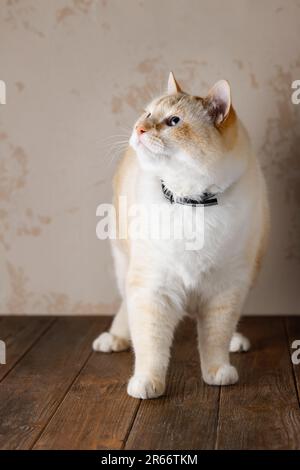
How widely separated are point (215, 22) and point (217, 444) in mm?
1450

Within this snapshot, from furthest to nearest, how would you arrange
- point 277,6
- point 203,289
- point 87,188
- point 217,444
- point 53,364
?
Answer: point 87,188, point 277,6, point 53,364, point 203,289, point 217,444

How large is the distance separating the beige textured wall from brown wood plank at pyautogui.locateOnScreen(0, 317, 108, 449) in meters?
0.18

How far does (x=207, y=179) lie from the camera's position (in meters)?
1.70

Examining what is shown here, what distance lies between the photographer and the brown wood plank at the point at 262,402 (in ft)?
5.07

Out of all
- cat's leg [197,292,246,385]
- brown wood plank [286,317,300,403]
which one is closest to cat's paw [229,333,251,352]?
brown wood plank [286,317,300,403]

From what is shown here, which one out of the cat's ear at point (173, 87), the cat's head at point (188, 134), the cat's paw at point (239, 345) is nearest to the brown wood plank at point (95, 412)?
the cat's paw at point (239, 345)

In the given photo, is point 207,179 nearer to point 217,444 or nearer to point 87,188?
point 217,444

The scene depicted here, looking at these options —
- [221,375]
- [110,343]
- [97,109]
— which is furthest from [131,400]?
[97,109]

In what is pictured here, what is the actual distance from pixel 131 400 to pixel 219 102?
0.81 metres

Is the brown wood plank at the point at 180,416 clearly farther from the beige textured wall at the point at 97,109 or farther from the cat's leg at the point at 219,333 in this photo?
the beige textured wall at the point at 97,109

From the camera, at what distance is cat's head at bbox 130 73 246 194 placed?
5.48 feet

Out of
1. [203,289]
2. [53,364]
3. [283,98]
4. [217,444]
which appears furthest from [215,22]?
[217,444]

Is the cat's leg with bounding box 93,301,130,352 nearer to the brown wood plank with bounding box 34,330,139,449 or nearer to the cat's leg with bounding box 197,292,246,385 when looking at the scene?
the brown wood plank with bounding box 34,330,139,449

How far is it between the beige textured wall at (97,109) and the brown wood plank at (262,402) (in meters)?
0.36
